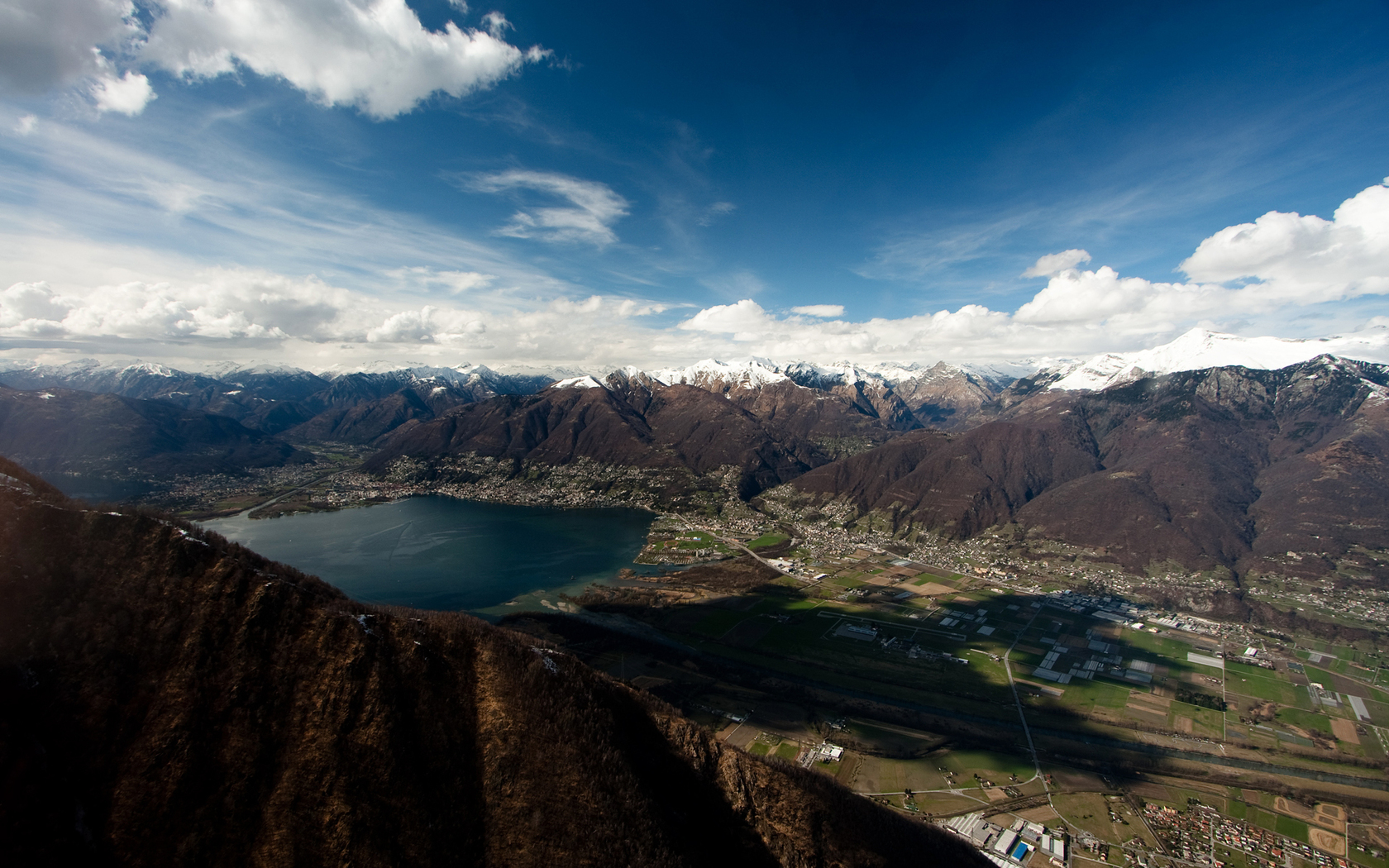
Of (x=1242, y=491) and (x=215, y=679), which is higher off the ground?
(x=215, y=679)

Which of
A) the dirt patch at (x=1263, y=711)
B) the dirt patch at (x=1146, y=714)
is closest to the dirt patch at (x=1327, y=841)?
the dirt patch at (x=1146, y=714)

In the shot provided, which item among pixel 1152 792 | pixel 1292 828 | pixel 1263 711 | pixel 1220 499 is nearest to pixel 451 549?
pixel 1152 792

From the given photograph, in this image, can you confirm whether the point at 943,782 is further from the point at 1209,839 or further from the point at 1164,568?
the point at 1164,568

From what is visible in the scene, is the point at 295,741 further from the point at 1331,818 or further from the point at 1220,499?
the point at 1220,499

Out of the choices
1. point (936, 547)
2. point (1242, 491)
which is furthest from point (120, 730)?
point (1242, 491)

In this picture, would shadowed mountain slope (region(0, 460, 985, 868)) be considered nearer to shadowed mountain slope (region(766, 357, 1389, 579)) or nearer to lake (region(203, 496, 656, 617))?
lake (region(203, 496, 656, 617))

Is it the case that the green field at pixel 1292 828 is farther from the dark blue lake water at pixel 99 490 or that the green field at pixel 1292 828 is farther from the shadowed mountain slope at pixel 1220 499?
the dark blue lake water at pixel 99 490
